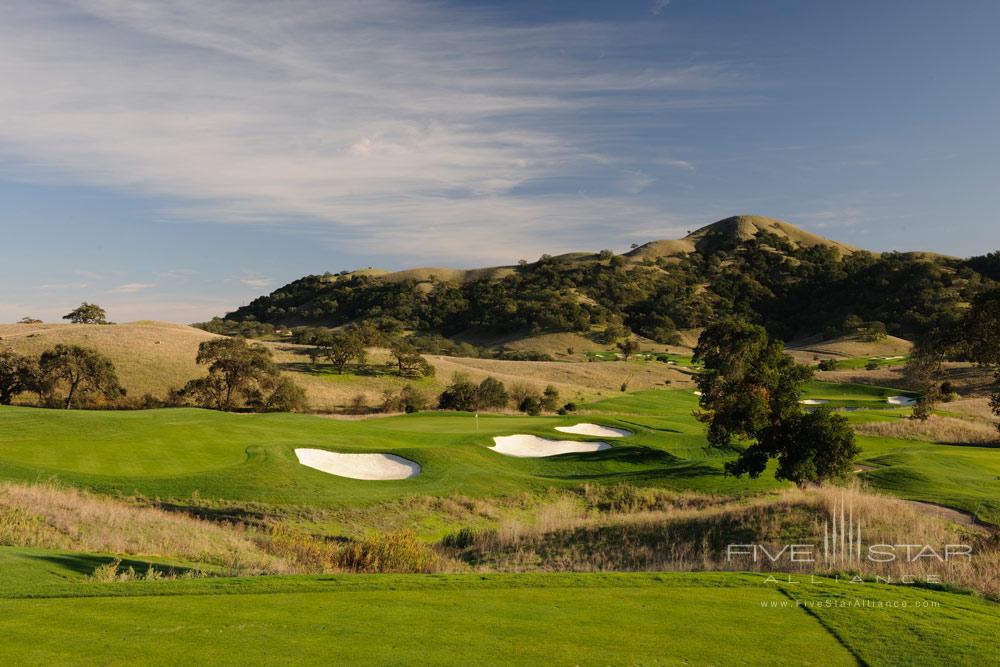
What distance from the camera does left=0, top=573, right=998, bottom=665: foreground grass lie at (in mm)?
7727

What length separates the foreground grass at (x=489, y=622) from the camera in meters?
7.73

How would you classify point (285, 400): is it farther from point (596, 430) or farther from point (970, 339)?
point (970, 339)

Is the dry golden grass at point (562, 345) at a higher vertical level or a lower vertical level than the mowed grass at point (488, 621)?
higher

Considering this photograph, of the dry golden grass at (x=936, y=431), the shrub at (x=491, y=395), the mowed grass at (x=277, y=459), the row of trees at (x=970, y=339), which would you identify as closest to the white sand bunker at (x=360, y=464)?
the mowed grass at (x=277, y=459)

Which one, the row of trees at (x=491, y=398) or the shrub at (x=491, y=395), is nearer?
the row of trees at (x=491, y=398)

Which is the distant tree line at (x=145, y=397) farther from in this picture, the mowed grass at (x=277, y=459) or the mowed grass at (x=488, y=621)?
the mowed grass at (x=488, y=621)

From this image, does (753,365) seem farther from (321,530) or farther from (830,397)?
(830,397)

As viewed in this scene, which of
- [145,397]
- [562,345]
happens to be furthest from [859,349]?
[145,397]

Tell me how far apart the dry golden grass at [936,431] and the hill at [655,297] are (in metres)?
76.6

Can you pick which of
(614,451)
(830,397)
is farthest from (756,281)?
(614,451)

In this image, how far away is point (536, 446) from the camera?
38.7 m

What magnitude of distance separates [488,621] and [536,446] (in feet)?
97.5

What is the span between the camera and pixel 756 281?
17400 centimetres

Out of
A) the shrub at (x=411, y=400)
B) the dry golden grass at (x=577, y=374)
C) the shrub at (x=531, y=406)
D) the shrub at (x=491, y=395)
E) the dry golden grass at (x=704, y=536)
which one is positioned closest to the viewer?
the dry golden grass at (x=704, y=536)
